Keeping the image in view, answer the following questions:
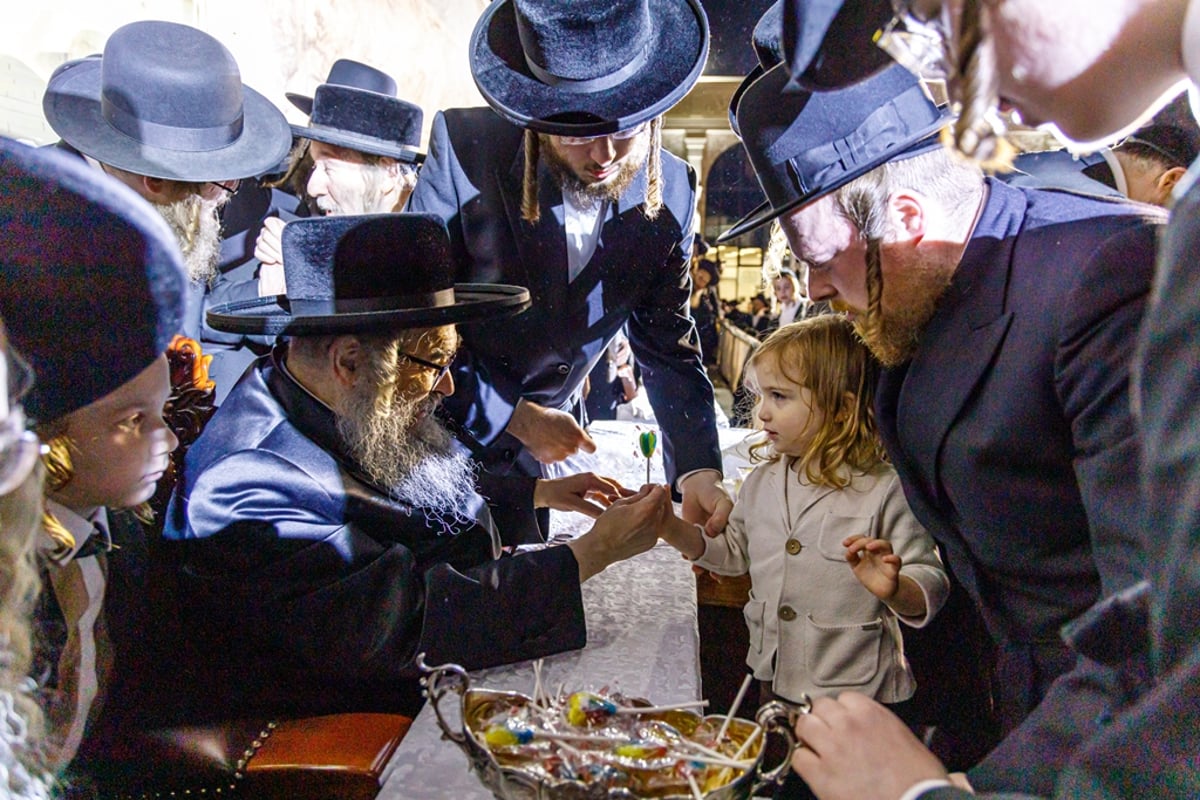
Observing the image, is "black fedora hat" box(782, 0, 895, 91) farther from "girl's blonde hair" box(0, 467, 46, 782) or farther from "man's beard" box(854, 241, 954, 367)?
"girl's blonde hair" box(0, 467, 46, 782)

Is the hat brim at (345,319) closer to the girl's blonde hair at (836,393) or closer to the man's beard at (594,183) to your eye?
the man's beard at (594,183)

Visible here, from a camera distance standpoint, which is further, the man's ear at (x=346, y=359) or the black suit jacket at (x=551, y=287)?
the black suit jacket at (x=551, y=287)

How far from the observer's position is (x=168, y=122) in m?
1.26

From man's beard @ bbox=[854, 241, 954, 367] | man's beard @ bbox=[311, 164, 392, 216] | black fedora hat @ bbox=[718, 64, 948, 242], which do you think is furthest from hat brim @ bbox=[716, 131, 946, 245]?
man's beard @ bbox=[311, 164, 392, 216]

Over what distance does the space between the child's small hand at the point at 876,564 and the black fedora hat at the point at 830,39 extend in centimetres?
83

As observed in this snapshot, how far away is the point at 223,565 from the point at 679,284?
4.59ft

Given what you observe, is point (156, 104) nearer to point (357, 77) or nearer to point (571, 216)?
point (571, 216)

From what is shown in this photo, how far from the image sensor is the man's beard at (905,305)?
134 centimetres

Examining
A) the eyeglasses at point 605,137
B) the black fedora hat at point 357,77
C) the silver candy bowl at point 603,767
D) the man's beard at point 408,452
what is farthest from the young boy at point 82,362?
the black fedora hat at point 357,77

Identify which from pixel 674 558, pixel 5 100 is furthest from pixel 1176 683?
pixel 674 558

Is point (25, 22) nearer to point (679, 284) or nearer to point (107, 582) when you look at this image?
point (107, 582)

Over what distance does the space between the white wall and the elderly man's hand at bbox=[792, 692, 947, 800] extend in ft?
4.19

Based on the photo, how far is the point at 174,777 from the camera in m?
1.27

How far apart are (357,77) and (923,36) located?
114 inches
